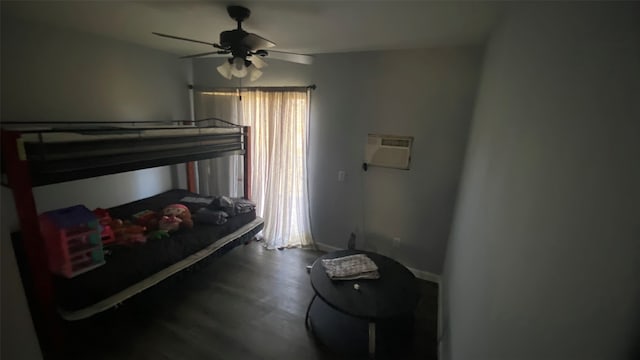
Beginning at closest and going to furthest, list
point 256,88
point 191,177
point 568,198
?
point 568,198, point 256,88, point 191,177

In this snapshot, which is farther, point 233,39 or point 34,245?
point 233,39

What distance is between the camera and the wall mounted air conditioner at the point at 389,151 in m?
2.88

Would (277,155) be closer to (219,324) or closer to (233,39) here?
(233,39)

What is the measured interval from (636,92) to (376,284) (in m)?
1.95

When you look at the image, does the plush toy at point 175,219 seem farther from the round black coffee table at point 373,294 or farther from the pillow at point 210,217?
the round black coffee table at point 373,294

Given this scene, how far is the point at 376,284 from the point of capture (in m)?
2.17

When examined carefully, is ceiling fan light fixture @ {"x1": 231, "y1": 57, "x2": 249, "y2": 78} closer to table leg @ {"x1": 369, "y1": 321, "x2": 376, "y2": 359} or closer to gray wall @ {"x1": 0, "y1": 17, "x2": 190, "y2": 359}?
gray wall @ {"x1": 0, "y1": 17, "x2": 190, "y2": 359}

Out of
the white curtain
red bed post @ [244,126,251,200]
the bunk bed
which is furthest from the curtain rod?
the bunk bed

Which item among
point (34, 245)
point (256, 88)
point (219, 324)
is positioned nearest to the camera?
point (34, 245)

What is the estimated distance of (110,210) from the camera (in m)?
2.96

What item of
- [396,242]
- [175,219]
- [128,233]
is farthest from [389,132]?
[128,233]

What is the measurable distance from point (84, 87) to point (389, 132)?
10.9 feet

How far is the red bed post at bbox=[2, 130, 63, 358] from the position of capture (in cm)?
154

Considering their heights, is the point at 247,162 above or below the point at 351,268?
above
